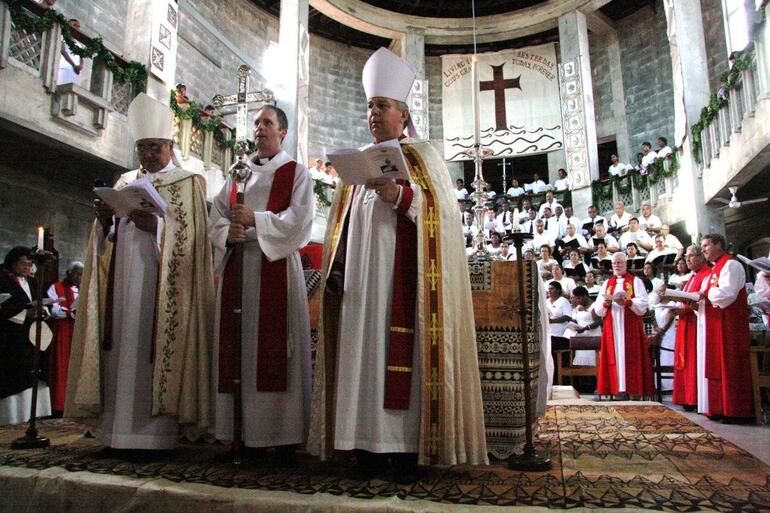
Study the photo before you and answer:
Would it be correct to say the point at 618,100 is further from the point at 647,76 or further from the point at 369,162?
the point at 369,162

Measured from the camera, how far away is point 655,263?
970 cm

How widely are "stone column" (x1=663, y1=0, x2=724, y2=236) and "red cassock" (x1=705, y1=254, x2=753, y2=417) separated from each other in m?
6.31

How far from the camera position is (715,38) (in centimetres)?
1359

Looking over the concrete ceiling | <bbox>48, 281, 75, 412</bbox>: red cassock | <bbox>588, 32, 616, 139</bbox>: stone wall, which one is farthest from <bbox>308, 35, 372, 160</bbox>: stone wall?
<bbox>48, 281, 75, 412</bbox>: red cassock

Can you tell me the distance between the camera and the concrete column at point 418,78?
1636 centimetres

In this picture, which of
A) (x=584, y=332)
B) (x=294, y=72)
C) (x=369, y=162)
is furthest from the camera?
(x=294, y=72)

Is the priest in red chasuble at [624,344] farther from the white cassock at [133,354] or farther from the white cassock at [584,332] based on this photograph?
the white cassock at [133,354]

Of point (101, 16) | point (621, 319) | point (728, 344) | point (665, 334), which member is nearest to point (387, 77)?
point (728, 344)

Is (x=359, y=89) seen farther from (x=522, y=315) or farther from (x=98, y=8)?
(x=522, y=315)

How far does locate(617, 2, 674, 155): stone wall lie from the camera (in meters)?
15.5

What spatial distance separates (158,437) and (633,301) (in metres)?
5.46

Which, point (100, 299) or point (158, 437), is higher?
point (100, 299)

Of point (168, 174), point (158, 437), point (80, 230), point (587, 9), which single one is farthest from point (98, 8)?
point (587, 9)

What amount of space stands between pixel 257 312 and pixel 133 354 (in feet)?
2.24
